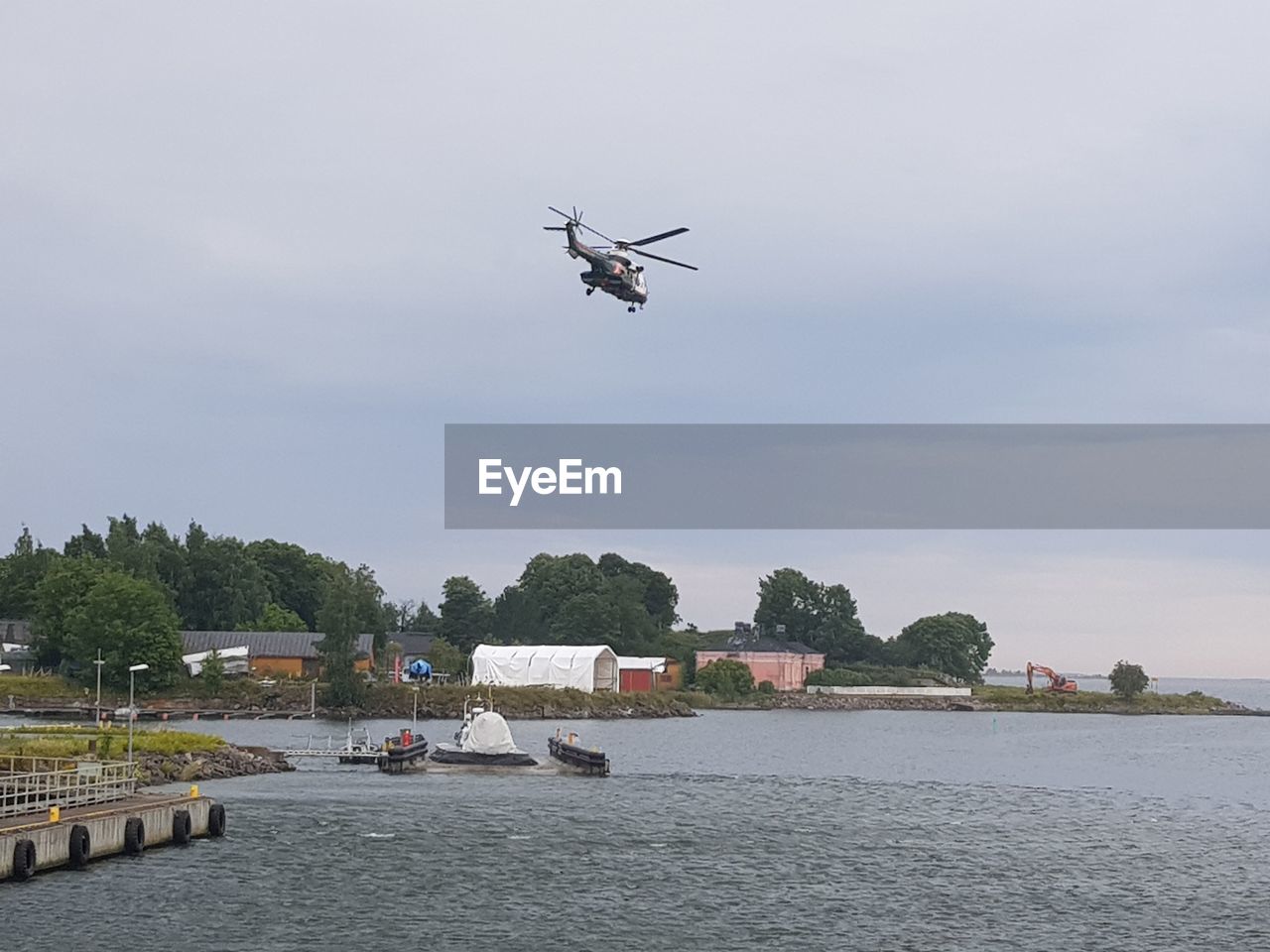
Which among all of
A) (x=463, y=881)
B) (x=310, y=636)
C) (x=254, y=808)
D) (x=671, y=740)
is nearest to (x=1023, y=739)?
(x=671, y=740)

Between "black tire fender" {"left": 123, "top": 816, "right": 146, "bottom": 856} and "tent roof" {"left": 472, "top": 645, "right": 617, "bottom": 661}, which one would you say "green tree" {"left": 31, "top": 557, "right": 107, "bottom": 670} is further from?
"black tire fender" {"left": 123, "top": 816, "right": 146, "bottom": 856}

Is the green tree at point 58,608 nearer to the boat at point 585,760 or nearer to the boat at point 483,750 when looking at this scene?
the boat at point 483,750

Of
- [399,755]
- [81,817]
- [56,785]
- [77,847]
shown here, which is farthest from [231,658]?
[77,847]

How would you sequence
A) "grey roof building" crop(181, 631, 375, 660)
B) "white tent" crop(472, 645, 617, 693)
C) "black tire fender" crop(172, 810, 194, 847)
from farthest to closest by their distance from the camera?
"white tent" crop(472, 645, 617, 693), "grey roof building" crop(181, 631, 375, 660), "black tire fender" crop(172, 810, 194, 847)

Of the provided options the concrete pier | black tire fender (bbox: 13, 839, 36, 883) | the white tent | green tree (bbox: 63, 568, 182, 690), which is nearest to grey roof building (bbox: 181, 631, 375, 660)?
the white tent

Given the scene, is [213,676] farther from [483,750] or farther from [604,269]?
[604,269]

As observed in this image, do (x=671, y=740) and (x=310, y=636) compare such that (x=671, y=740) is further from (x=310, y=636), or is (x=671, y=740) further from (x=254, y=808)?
(x=254, y=808)

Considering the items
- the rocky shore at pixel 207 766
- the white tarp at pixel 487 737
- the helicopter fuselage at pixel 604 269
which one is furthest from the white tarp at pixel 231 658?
the helicopter fuselage at pixel 604 269
